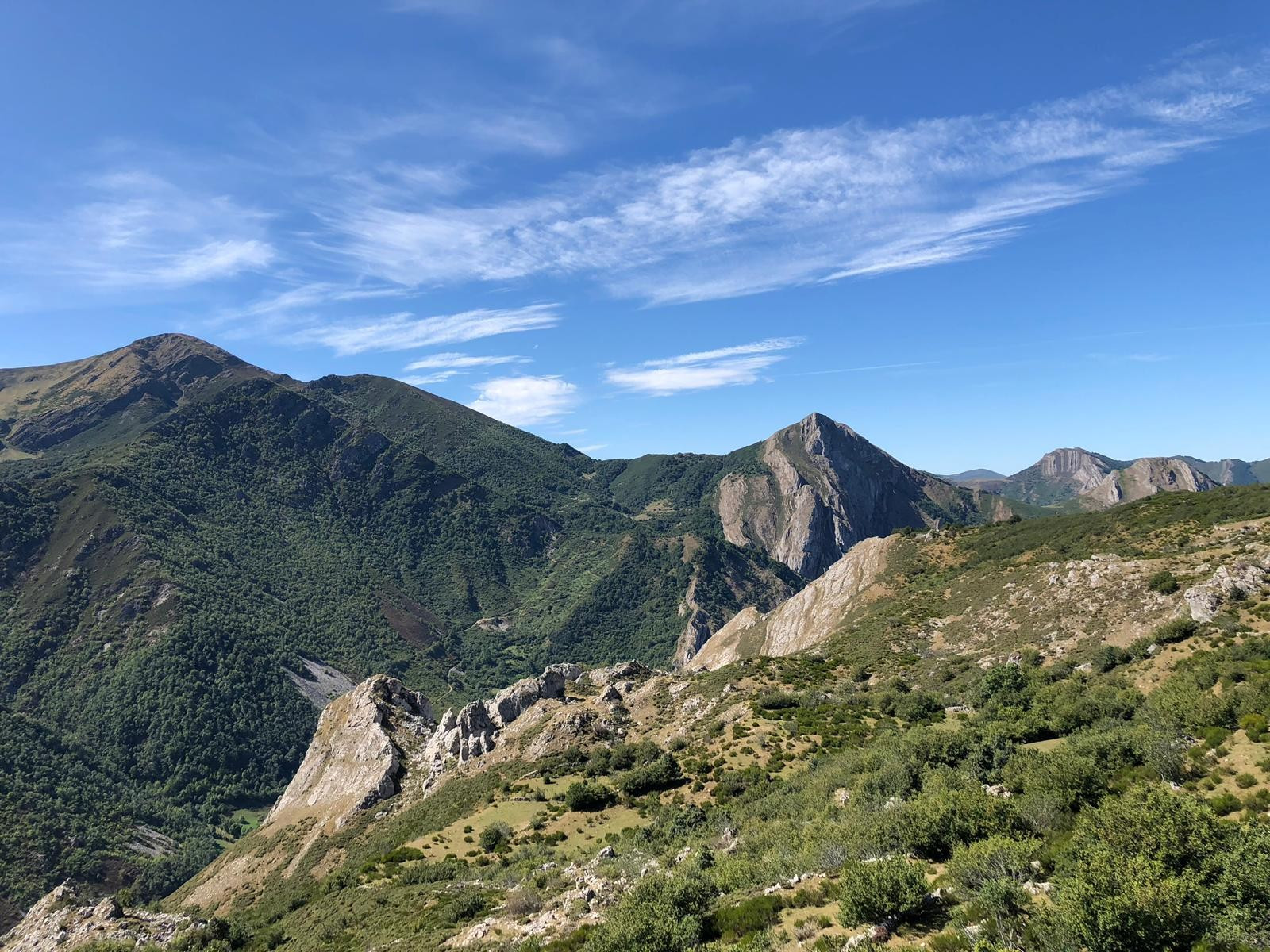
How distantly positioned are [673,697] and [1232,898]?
187 ft

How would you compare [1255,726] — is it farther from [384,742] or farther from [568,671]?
[384,742]

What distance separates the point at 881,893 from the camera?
637 inches

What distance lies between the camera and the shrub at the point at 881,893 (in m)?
16.1

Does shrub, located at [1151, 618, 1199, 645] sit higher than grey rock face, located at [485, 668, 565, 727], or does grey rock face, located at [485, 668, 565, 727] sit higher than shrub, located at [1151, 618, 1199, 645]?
shrub, located at [1151, 618, 1199, 645]

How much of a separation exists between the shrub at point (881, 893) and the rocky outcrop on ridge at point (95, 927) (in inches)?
1548

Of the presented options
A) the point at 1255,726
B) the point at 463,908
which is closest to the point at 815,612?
the point at 1255,726

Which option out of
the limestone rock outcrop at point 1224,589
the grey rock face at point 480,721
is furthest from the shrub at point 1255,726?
the grey rock face at point 480,721

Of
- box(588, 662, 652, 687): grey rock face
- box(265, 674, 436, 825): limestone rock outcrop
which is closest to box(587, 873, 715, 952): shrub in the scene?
box(265, 674, 436, 825): limestone rock outcrop

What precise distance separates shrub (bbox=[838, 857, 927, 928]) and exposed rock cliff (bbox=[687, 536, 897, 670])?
2922 inches

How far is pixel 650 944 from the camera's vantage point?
59.2ft

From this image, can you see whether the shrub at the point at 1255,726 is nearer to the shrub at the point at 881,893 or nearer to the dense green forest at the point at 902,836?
the dense green forest at the point at 902,836

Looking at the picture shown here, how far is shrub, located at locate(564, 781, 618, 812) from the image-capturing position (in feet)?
148

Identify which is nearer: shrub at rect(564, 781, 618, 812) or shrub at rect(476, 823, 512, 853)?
shrub at rect(476, 823, 512, 853)

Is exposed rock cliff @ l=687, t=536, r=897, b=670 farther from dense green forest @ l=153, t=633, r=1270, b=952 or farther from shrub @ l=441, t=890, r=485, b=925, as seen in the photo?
shrub @ l=441, t=890, r=485, b=925
